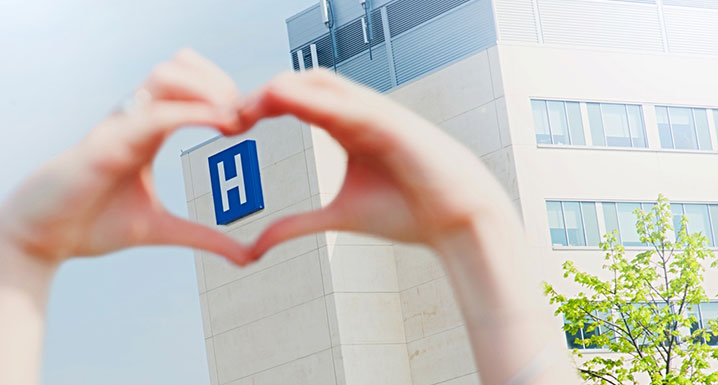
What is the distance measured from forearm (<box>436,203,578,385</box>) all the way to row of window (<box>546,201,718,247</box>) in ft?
107

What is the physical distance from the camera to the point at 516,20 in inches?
1596

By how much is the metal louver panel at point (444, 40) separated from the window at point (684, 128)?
541 cm

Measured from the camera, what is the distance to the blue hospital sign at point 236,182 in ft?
140

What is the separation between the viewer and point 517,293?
5.48 metres

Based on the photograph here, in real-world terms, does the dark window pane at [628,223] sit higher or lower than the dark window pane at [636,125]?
lower

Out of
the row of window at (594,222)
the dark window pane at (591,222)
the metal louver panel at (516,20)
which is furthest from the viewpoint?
the metal louver panel at (516,20)

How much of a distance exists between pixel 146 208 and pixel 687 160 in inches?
1412

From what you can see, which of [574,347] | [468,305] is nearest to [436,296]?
[574,347]

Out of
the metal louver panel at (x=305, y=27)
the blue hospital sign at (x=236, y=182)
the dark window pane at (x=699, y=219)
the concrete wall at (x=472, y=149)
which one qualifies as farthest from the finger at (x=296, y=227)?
the metal louver panel at (x=305, y=27)

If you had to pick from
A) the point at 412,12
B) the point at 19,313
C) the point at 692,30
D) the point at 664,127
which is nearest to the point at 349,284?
the point at 412,12

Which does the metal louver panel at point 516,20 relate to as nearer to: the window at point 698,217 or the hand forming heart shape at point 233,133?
the window at point 698,217

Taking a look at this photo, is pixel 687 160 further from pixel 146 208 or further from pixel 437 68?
pixel 146 208

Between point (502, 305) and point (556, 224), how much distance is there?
108 feet

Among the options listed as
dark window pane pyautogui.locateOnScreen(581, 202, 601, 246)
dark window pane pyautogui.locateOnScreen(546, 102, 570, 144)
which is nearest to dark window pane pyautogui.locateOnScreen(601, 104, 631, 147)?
dark window pane pyautogui.locateOnScreen(546, 102, 570, 144)
